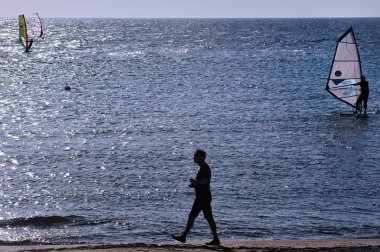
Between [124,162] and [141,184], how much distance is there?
3.26m

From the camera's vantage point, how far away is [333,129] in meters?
33.5

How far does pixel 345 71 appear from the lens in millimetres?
39156

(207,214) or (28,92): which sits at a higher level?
(207,214)

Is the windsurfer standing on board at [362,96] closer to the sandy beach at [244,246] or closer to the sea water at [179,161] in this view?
the sea water at [179,161]

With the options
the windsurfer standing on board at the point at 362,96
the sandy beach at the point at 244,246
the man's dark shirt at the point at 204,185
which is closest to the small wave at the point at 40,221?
the sandy beach at the point at 244,246

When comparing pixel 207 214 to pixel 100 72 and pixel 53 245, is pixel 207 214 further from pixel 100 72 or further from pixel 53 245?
pixel 100 72

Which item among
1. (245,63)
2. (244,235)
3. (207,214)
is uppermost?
(207,214)

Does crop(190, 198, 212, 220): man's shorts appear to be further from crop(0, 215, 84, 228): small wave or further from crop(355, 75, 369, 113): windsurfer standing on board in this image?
crop(355, 75, 369, 113): windsurfer standing on board

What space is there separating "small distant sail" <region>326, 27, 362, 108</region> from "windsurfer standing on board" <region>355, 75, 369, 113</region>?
838 millimetres

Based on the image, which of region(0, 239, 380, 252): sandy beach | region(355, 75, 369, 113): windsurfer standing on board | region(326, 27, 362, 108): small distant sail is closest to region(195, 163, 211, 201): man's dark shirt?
region(0, 239, 380, 252): sandy beach

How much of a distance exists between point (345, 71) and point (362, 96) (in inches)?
80.1

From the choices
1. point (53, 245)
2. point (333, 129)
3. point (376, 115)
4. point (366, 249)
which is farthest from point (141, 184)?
point (376, 115)

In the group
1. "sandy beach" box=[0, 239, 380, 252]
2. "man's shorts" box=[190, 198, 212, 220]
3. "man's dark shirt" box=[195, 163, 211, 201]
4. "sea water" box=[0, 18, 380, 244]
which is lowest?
"sea water" box=[0, 18, 380, 244]

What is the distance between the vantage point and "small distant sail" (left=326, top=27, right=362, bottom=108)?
3888cm
